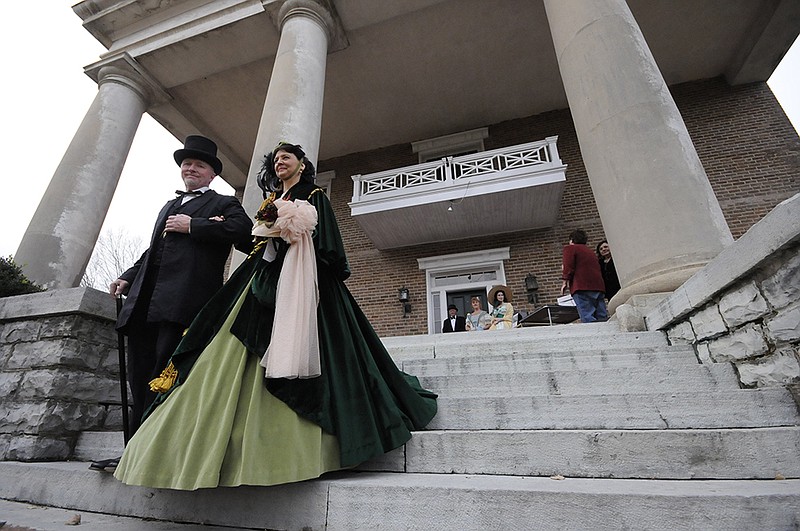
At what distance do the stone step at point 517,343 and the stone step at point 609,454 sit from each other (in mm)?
978

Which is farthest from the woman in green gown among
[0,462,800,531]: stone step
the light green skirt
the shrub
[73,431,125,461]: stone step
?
the shrub

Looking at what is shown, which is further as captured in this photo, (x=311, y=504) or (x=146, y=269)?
(x=146, y=269)

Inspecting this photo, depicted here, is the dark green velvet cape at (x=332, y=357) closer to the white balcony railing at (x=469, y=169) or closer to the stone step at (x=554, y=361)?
the stone step at (x=554, y=361)

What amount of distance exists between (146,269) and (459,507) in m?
1.88

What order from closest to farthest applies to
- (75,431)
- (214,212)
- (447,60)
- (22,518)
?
(22,518), (214,212), (75,431), (447,60)

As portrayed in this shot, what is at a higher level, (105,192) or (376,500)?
(105,192)

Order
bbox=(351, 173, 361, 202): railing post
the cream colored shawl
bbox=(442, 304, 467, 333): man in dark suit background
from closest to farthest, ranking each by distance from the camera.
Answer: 1. the cream colored shawl
2. bbox=(442, 304, 467, 333): man in dark suit background
3. bbox=(351, 173, 361, 202): railing post

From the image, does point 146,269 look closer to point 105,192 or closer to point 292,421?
point 292,421

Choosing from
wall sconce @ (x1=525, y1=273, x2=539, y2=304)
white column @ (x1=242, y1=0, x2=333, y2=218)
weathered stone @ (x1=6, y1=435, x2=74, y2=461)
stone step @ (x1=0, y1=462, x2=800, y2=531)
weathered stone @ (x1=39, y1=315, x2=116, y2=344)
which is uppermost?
white column @ (x1=242, y1=0, x2=333, y2=218)

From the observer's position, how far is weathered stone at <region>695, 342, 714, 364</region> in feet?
6.50

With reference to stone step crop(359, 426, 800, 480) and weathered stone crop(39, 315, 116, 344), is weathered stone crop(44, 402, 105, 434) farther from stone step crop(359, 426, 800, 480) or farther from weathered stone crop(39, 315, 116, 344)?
stone step crop(359, 426, 800, 480)

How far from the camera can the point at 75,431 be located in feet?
7.66

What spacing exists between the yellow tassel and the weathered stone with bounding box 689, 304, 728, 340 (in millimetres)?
2667

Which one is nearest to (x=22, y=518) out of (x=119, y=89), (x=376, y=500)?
(x=376, y=500)
